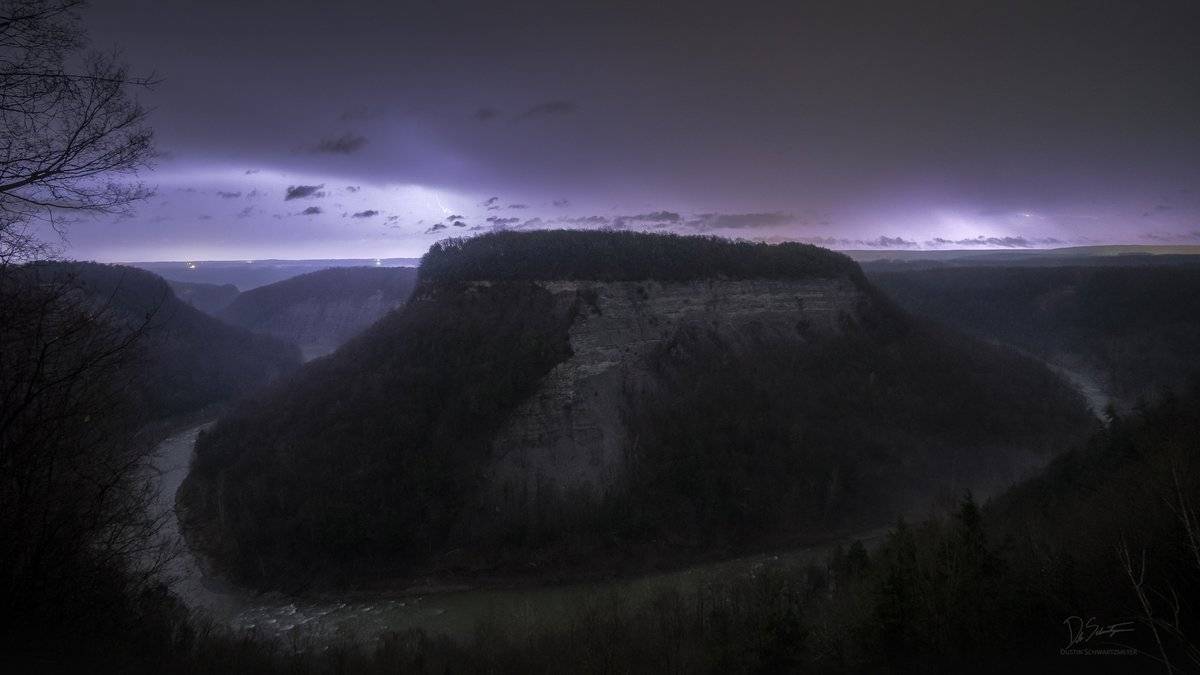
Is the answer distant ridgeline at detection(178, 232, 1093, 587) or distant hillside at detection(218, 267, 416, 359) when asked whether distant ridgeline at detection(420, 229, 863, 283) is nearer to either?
distant ridgeline at detection(178, 232, 1093, 587)

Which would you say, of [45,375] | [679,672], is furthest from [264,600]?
[679,672]

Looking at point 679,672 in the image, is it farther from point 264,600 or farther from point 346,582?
point 264,600
